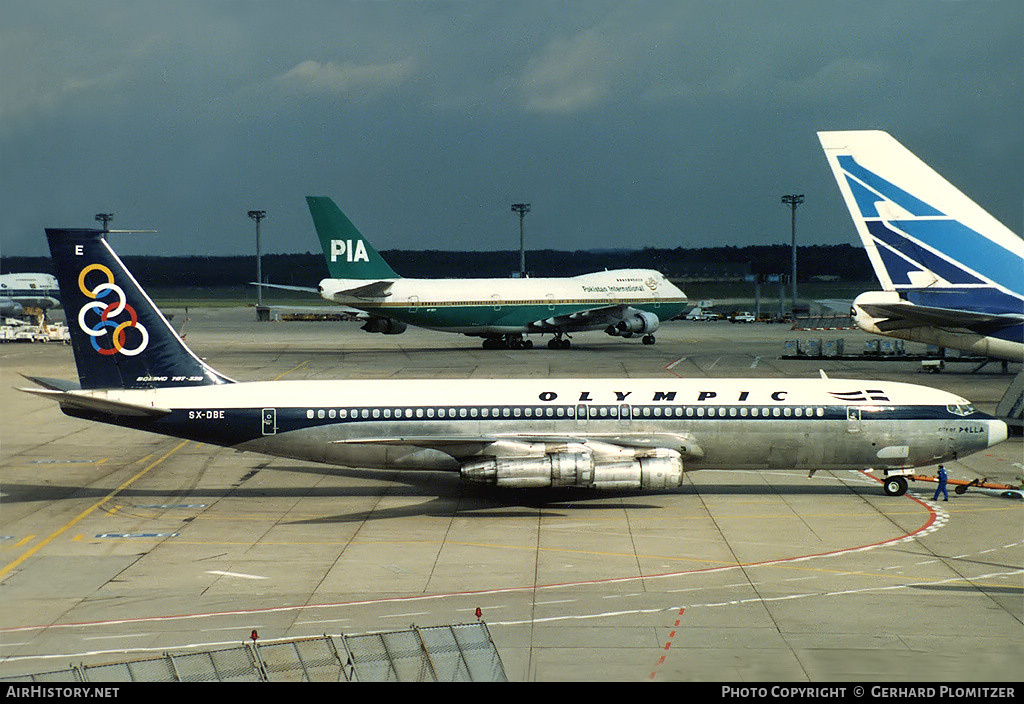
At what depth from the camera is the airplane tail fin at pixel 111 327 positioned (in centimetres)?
3744

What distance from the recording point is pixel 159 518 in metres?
36.1

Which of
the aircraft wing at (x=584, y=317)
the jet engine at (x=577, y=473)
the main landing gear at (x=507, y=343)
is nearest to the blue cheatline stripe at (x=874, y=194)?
the jet engine at (x=577, y=473)

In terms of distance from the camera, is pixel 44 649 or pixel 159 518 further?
pixel 159 518

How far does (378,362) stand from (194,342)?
3426 cm

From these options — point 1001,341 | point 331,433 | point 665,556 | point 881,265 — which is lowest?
point 665,556

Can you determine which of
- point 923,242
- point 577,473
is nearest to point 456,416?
point 577,473

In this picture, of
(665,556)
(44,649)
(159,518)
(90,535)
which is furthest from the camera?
(159,518)

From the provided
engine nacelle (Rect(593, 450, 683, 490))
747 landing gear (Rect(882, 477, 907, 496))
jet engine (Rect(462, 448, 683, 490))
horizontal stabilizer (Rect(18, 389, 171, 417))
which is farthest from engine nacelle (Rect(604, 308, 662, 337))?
horizontal stabilizer (Rect(18, 389, 171, 417))

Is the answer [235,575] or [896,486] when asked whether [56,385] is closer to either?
[235,575]

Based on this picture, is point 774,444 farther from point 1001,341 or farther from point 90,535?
point 90,535

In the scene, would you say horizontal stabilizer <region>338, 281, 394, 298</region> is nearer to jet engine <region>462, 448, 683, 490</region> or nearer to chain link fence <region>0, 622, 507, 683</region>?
jet engine <region>462, 448, 683, 490</region>

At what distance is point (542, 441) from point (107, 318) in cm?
1656

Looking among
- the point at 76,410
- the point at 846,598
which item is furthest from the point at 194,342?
the point at 846,598

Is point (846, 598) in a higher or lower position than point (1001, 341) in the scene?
lower
